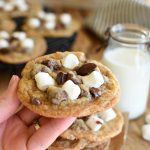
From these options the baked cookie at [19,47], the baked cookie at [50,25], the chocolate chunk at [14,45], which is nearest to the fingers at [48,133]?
the baked cookie at [19,47]

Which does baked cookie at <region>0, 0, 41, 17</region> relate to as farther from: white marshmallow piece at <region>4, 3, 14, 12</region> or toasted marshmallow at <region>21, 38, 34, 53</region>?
toasted marshmallow at <region>21, 38, 34, 53</region>

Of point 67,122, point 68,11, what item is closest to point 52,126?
point 67,122

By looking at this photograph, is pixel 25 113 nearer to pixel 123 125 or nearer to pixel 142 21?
pixel 123 125

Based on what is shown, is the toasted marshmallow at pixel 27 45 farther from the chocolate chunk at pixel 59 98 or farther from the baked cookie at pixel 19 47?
the chocolate chunk at pixel 59 98

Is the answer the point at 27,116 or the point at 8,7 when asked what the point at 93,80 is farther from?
the point at 8,7

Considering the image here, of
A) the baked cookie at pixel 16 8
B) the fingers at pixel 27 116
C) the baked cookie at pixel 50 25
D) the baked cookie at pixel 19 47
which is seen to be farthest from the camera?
the baked cookie at pixel 16 8

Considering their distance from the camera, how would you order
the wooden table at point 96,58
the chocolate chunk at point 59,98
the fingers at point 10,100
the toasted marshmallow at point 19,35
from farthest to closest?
1. the toasted marshmallow at point 19,35
2. the wooden table at point 96,58
3. the fingers at point 10,100
4. the chocolate chunk at point 59,98
